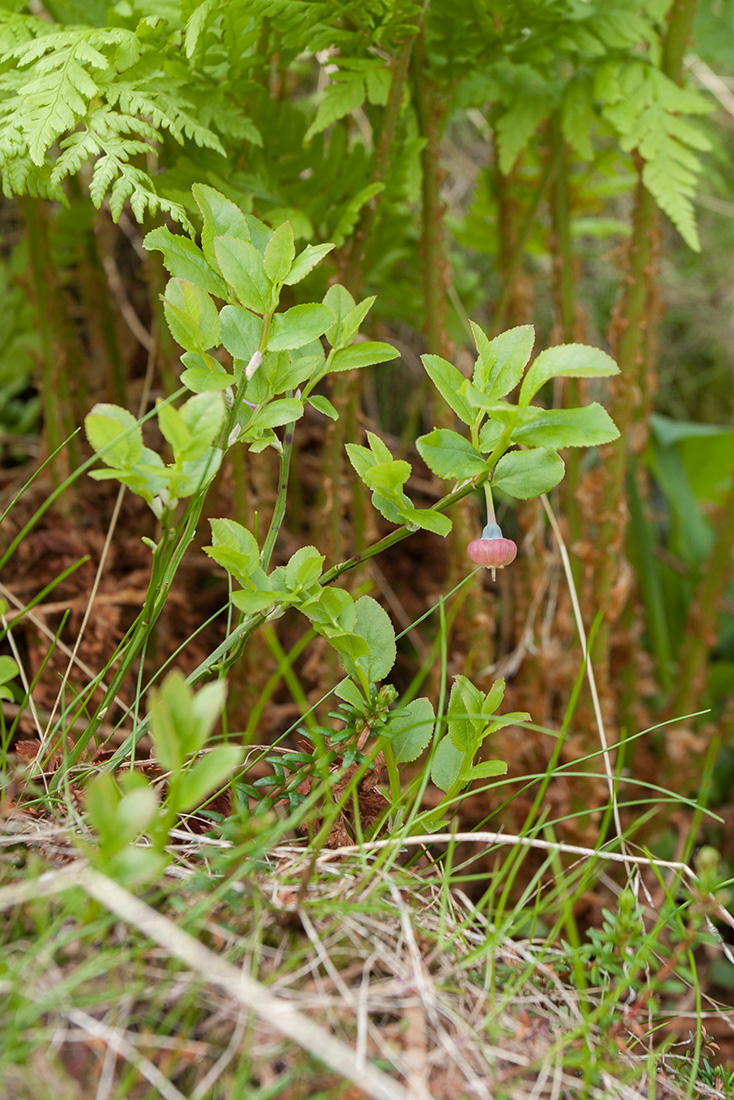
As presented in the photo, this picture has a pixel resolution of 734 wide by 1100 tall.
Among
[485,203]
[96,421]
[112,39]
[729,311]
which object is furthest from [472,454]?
[729,311]

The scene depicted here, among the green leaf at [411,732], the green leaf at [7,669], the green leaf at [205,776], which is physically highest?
the green leaf at [7,669]

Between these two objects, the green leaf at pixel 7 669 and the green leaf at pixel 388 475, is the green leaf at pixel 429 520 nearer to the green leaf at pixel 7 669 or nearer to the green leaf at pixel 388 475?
the green leaf at pixel 388 475

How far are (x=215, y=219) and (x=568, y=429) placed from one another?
30 centimetres

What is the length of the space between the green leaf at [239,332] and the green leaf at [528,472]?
0.64 feet

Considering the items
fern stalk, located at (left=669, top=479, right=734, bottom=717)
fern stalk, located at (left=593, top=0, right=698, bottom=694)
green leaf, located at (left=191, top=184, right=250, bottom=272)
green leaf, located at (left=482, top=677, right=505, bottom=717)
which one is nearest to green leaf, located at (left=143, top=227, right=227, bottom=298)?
green leaf, located at (left=191, top=184, right=250, bottom=272)

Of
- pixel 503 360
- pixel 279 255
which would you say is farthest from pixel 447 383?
pixel 279 255

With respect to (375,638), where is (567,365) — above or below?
above

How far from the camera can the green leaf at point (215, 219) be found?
2.01 feet

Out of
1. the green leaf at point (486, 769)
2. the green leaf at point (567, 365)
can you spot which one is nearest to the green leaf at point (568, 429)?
the green leaf at point (567, 365)

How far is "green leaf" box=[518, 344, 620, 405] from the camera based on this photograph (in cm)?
53

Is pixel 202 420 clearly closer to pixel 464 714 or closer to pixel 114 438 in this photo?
pixel 114 438

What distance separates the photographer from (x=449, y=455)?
1.92 feet

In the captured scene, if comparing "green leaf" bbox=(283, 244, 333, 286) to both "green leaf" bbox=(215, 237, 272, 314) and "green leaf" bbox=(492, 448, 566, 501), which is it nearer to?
"green leaf" bbox=(215, 237, 272, 314)

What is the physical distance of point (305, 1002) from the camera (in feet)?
1.41
